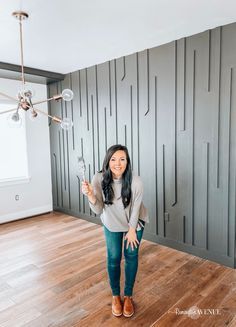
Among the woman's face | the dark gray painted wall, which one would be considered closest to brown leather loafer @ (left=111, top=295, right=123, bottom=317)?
the woman's face

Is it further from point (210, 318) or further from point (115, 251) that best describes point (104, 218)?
point (210, 318)

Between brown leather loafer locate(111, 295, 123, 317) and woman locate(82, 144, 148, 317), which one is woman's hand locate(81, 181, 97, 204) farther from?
brown leather loafer locate(111, 295, 123, 317)

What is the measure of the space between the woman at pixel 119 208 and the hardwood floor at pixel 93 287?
28 cm

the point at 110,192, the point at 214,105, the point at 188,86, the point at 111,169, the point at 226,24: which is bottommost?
the point at 110,192

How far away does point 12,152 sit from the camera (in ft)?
15.3

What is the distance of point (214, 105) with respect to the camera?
2777mm

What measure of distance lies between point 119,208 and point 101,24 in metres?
1.89

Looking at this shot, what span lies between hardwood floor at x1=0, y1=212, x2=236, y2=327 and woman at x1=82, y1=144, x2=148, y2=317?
28 cm

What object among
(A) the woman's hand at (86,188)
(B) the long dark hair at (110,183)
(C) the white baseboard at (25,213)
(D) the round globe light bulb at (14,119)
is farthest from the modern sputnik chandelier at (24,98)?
(C) the white baseboard at (25,213)

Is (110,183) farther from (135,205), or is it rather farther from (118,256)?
(118,256)

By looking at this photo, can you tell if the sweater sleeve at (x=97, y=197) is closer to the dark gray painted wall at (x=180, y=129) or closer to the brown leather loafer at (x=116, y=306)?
the brown leather loafer at (x=116, y=306)

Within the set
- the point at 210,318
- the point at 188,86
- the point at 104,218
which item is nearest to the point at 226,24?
the point at 188,86

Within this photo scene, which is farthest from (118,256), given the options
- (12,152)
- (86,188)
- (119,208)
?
(12,152)

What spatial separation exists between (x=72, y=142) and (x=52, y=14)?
2.43 meters
